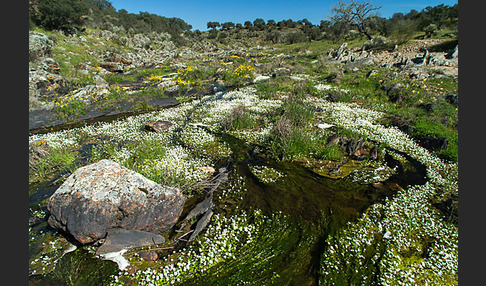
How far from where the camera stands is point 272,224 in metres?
7.12

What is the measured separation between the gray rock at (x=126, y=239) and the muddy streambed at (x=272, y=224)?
1.13ft

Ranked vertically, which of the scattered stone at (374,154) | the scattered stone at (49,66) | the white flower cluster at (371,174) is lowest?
the white flower cluster at (371,174)

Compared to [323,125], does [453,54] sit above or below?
above

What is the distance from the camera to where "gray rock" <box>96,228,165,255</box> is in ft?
19.4

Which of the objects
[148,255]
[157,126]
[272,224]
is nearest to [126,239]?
[148,255]

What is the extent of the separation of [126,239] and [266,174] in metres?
5.78

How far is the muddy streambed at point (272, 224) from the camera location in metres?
5.43

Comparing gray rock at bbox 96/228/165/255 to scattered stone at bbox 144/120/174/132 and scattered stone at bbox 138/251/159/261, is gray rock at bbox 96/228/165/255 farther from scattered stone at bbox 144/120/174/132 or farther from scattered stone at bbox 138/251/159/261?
scattered stone at bbox 144/120/174/132

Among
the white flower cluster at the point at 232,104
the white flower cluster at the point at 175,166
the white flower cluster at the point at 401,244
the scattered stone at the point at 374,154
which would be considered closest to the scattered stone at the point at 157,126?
the white flower cluster at the point at 232,104

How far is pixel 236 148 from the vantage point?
40.0 ft

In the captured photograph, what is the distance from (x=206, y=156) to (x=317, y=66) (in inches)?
1173

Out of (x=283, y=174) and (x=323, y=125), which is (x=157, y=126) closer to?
(x=283, y=174)

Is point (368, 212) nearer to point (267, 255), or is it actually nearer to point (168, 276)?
point (267, 255)

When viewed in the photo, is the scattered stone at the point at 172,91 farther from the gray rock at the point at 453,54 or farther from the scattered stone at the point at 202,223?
the gray rock at the point at 453,54
